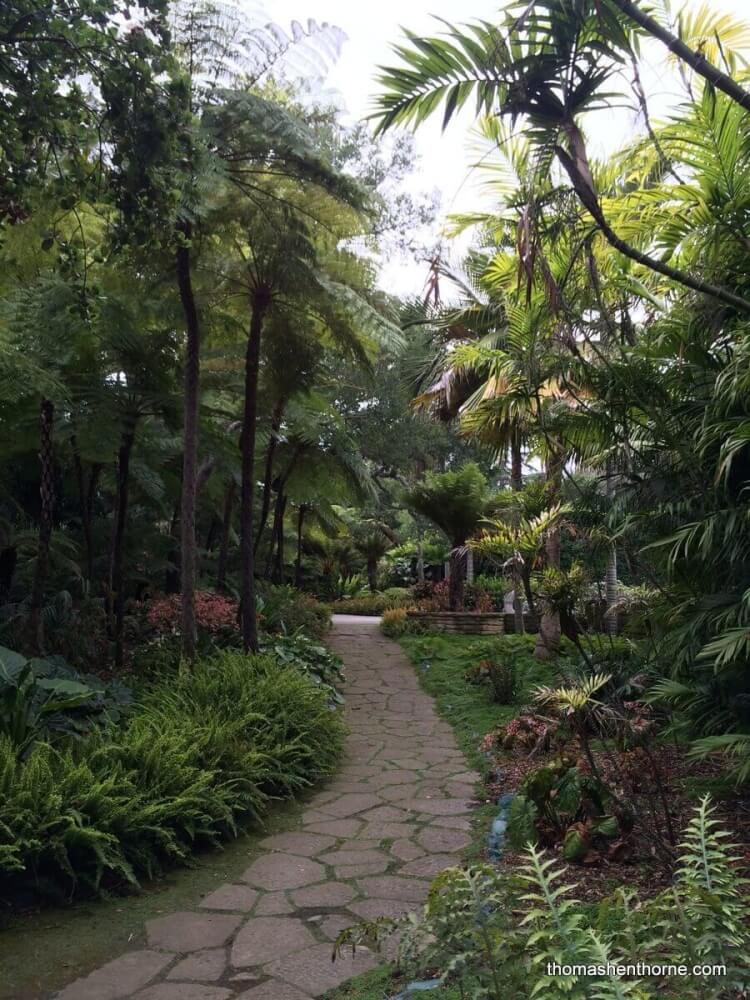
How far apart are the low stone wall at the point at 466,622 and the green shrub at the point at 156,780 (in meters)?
7.10

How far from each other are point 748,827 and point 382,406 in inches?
472

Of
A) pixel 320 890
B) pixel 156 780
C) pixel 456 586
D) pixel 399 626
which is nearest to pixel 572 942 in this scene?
pixel 320 890

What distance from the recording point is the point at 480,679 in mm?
8703

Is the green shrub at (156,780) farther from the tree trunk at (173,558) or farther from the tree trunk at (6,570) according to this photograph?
the tree trunk at (173,558)

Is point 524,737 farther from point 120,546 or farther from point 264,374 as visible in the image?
point 264,374

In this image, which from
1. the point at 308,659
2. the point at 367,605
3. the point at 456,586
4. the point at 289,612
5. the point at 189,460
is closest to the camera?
the point at 189,460

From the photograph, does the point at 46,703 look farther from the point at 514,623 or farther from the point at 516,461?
the point at 514,623

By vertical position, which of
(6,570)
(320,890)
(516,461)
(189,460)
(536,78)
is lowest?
(320,890)

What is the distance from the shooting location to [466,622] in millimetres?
12820

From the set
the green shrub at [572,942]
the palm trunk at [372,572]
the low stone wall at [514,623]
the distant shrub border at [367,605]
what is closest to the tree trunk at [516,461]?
the low stone wall at [514,623]

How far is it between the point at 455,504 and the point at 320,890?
975 cm

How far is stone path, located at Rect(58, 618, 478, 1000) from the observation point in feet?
9.18

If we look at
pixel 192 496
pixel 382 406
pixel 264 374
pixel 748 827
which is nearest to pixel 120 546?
pixel 192 496

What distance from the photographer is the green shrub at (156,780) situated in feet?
Answer: 11.3
